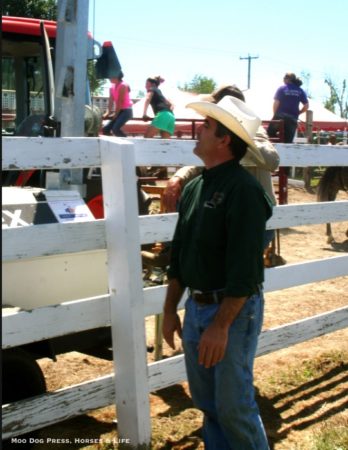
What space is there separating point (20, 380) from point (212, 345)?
4.04 ft

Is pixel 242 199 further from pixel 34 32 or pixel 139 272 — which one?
pixel 34 32

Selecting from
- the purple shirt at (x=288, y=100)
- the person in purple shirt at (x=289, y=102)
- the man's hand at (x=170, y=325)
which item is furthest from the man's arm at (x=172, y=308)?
the purple shirt at (x=288, y=100)

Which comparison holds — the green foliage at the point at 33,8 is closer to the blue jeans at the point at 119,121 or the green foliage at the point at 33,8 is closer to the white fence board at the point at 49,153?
the blue jeans at the point at 119,121

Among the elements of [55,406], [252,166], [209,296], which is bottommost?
[55,406]

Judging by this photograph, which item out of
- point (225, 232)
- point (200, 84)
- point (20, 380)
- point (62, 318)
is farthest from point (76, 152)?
point (200, 84)

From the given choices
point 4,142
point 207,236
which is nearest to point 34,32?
point 4,142

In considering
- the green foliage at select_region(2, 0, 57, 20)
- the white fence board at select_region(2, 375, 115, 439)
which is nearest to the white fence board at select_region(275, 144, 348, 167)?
the white fence board at select_region(2, 375, 115, 439)

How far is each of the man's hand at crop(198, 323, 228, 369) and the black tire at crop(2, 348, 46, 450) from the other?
111 centimetres

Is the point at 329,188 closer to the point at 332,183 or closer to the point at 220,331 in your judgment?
the point at 332,183

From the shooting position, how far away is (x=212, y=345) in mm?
2330

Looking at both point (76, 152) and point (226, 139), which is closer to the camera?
point (226, 139)

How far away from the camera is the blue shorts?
9500 mm

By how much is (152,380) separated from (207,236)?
130 centimetres

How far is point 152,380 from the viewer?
3.38m
